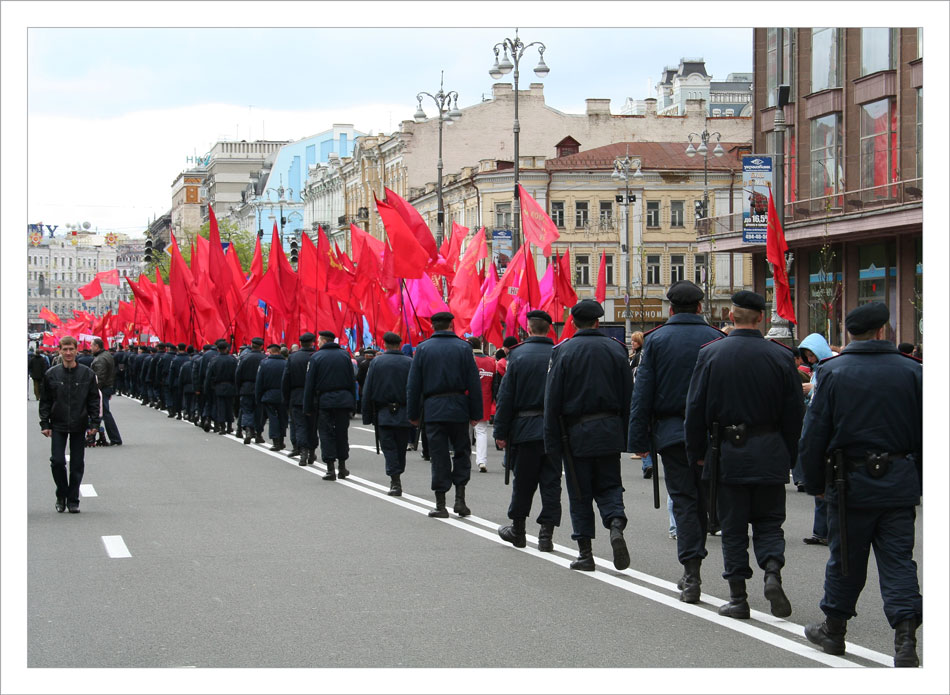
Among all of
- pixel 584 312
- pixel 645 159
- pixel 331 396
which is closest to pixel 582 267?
pixel 645 159

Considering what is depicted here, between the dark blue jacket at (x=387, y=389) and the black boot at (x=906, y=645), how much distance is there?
28.5 ft

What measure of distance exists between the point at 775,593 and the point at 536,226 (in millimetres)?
17086

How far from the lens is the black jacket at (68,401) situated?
13539mm

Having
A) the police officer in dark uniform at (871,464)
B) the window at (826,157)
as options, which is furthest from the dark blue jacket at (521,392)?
the window at (826,157)

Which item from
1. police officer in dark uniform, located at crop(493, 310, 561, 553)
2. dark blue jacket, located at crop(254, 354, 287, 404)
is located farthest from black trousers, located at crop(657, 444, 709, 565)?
dark blue jacket, located at crop(254, 354, 287, 404)

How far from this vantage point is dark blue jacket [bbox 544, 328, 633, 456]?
962cm

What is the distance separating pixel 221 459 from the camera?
2053 centimetres

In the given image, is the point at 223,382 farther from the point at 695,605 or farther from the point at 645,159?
the point at 645,159

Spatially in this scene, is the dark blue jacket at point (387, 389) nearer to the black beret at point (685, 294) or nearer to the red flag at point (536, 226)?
the black beret at point (685, 294)

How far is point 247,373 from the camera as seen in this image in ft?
78.0

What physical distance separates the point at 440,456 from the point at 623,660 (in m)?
6.33

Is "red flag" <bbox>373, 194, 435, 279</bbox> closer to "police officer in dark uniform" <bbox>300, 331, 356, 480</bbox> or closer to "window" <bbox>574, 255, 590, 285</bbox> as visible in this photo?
"police officer in dark uniform" <bbox>300, 331, 356, 480</bbox>

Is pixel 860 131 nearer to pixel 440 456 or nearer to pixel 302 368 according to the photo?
pixel 302 368

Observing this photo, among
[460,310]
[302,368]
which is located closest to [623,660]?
[302,368]
